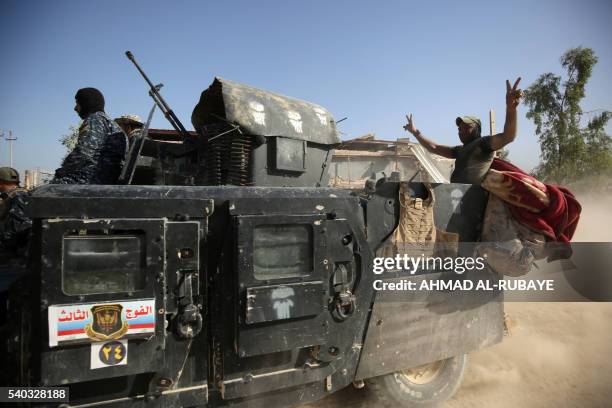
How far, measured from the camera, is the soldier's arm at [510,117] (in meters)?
2.92

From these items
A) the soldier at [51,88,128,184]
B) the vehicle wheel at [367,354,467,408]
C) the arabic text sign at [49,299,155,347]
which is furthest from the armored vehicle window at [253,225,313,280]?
the soldier at [51,88,128,184]

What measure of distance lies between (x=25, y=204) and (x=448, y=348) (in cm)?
284

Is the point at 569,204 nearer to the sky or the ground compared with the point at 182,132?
nearer to the ground

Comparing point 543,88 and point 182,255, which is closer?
point 182,255

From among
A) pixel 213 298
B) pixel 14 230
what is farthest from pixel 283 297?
pixel 14 230

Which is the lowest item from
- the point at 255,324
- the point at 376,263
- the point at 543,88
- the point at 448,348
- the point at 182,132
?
the point at 448,348

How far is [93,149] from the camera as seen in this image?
2.75 m

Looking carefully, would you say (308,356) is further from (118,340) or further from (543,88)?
(543,88)

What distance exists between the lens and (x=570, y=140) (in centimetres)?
1642

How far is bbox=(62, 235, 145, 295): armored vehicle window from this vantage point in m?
1.63

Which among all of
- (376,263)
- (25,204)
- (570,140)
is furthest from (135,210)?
(570,140)

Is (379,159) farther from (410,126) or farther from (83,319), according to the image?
(83,319)

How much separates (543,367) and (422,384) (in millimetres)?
1792

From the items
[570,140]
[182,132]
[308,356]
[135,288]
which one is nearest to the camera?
[135,288]
